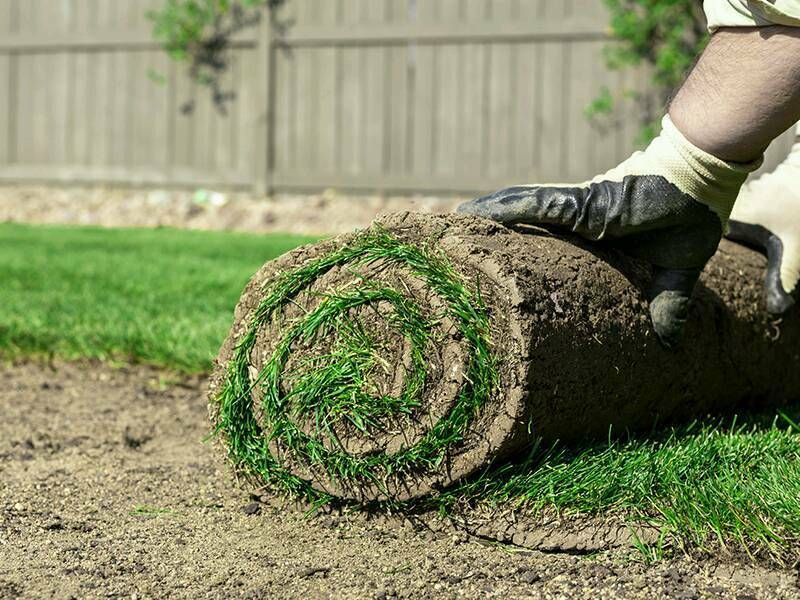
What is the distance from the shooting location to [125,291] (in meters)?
5.56

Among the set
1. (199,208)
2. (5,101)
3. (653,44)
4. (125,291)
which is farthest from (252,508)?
(5,101)

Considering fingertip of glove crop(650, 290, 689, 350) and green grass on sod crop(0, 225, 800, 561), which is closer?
green grass on sod crop(0, 225, 800, 561)

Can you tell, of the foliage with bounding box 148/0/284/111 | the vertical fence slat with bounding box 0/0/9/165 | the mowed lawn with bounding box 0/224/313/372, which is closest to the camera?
the mowed lawn with bounding box 0/224/313/372

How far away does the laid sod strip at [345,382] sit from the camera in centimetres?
235

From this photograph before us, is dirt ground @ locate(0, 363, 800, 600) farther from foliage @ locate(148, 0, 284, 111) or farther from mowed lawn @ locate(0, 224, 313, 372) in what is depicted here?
foliage @ locate(148, 0, 284, 111)

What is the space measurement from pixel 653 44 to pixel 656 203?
23.2ft

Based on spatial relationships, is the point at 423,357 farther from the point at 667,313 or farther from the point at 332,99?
the point at 332,99

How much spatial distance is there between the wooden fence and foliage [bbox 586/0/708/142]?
0.43 ft

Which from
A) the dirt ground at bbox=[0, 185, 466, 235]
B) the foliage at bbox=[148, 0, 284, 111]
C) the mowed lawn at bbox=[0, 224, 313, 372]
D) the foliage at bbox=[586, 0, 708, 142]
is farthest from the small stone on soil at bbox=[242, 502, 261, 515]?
the foliage at bbox=[148, 0, 284, 111]

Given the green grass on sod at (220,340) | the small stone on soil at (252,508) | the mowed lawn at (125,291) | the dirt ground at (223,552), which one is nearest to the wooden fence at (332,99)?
the mowed lawn at (125,291)

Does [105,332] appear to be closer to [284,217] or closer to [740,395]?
[740,395]

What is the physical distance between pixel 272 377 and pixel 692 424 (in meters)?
1.08

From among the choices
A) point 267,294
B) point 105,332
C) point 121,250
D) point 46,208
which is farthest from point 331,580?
point 46,208

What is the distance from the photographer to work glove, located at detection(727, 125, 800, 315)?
122 inches
